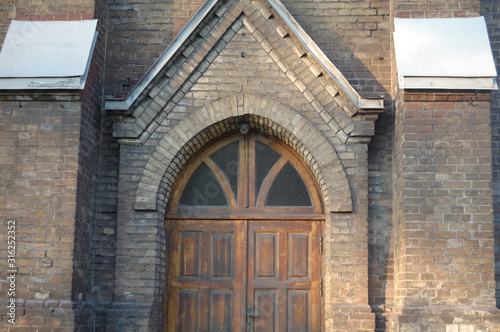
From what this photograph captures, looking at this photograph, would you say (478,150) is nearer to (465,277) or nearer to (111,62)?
(465,277)

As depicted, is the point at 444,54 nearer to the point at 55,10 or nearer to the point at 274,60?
the point at 274,60

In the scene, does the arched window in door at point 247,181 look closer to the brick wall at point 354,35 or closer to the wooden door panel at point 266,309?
the wooden door panel at point 266,309

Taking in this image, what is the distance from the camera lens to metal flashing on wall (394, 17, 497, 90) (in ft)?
23.6

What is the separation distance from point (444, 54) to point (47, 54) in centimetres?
465

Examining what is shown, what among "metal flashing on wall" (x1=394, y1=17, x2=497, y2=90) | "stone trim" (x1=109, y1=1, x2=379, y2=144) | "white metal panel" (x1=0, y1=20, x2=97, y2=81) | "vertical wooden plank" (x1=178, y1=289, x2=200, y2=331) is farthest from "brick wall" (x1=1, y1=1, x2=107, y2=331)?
"metal flashing on wall" (x1=394, y1=17, x2=497, y2=90)

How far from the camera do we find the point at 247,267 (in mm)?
7723

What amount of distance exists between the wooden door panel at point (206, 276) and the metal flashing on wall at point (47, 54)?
2.20 m

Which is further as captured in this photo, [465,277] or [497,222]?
[497,222]

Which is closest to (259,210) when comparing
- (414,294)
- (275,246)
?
(275,246)

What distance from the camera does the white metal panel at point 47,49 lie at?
7.26 metres

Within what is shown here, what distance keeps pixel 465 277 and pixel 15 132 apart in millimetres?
5271

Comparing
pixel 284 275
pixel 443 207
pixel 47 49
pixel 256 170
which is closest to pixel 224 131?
pixel 256 170

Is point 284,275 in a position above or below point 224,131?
below

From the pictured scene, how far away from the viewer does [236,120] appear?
25.5ft
